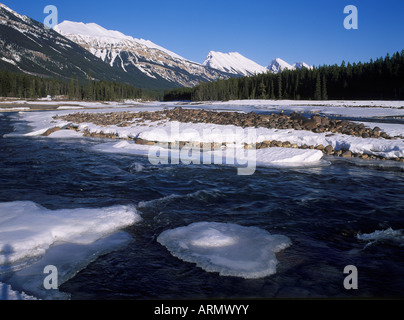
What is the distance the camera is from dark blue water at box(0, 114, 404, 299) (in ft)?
12.4

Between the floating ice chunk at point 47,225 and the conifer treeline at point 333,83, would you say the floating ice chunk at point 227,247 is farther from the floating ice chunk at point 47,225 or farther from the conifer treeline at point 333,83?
the conifer treeline at point 333,83

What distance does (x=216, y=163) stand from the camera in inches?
484

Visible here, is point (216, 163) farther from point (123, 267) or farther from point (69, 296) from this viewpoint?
point (69, 296)

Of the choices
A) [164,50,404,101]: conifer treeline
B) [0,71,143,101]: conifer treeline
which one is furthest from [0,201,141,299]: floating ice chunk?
[0,71,143,101]: conifer treeline

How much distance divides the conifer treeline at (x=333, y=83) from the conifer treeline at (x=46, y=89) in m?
57.4

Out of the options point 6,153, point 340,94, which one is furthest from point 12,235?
point 340,94

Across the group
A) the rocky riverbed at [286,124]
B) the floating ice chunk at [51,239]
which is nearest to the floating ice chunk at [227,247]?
the floating ice chunk at [51,239]

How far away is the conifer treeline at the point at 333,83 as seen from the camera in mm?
77000

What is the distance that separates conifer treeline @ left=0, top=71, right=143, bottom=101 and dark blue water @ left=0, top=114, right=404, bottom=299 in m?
116

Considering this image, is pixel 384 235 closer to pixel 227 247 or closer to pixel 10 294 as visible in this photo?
pixel 227 247

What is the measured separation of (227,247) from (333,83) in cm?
9594

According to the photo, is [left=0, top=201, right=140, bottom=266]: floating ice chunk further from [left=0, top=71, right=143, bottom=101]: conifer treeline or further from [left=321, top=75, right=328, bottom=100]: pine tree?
[left=0, top=71, right=143, bottom=101]: conifer treeline

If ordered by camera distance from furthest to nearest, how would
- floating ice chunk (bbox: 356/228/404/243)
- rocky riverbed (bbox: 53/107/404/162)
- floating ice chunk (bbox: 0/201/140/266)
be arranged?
rocky riverbed (bbox: 53/107/404/162), floating ice chunk (bbox: 356/228/404/243), floating ice chunk (bbox: 0/201/140/266)
